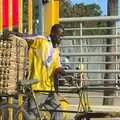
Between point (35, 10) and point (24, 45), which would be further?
point (35, 10)

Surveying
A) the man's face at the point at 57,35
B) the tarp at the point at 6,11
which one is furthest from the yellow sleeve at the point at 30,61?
the tarp at the point at 6,11

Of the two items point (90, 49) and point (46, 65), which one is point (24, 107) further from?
point (90, 49)

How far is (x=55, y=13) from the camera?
28.1 ft

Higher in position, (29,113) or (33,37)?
(33,37)

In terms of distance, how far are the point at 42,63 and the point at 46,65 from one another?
5 centimetres

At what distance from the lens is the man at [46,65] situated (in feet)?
22.0

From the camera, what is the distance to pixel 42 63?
22.1 feet

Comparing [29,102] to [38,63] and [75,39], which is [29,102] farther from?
[75,39]

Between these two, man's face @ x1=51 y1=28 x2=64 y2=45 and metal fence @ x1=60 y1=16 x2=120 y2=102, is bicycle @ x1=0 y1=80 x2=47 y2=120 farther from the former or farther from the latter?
metal fence @ x1=60 y1=16 x2=120 y2=102

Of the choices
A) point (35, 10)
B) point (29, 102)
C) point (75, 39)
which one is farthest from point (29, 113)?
point (75, 39)

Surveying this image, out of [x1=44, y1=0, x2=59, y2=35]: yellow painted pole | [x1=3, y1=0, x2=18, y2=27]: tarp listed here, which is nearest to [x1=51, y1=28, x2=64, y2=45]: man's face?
[x1=3, y1=0, x2=18, y2=27]: tarp

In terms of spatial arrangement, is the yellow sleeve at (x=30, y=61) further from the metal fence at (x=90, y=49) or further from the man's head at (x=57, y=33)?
the metal fence at (x=90, y=49)

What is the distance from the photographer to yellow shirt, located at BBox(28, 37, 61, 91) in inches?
264

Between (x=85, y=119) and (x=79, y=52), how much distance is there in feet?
17.5
